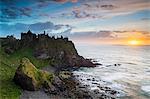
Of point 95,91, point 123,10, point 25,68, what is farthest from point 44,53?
point 123,10

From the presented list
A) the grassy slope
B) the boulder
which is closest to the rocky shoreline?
the boulder

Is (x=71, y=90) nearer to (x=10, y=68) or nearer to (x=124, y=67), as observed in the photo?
(x=124, y=67)

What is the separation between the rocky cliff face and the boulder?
1.13 ft

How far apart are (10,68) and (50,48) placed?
4.05 ft

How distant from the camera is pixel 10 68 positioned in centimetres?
749

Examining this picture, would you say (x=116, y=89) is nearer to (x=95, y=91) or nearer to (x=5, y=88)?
(x=95, y=91)

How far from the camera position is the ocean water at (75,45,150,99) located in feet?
20.3

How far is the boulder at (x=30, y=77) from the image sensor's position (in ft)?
22.8

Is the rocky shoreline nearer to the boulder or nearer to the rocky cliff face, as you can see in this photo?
the boulder

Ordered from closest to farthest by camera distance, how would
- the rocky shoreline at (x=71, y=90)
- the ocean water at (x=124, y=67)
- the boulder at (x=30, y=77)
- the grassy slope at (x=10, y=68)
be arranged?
the ocean water at (x=124, y=67) → the rocky shoreline at (x=71, y=90) → the grassy slope at (x=10, y=68) → the boulder at (x=30, y=77)

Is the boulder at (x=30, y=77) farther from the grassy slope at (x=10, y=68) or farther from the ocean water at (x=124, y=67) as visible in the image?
the ocean water at (x=124, y=67)

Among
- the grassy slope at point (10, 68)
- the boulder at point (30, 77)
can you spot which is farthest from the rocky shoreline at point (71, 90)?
the grassy slope at point (10, 68)

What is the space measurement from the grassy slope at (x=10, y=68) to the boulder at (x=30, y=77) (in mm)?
159

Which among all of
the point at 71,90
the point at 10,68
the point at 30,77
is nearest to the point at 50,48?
the point at 30,77
